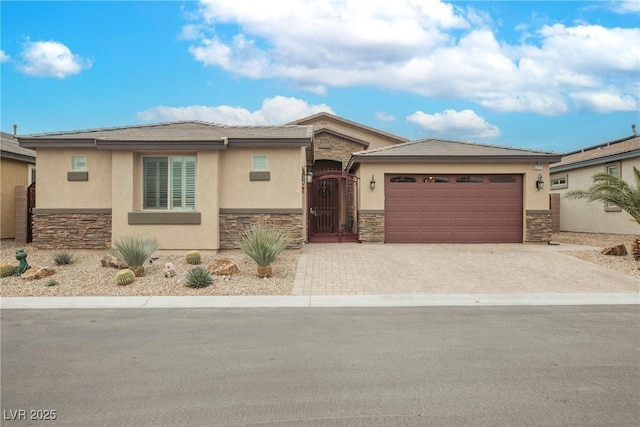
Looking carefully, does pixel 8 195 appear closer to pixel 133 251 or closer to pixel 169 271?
pixel 133 251

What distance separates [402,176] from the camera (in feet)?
54.3

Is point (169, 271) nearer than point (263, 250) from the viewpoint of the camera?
No

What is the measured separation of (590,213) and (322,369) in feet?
68.0

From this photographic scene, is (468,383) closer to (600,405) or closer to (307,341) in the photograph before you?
(600,405)

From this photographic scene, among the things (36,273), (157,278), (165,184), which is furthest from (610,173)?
(36,273)

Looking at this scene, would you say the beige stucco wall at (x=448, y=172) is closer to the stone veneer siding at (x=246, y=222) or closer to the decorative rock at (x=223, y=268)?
the stone veneer siding at (x=246, y=222)

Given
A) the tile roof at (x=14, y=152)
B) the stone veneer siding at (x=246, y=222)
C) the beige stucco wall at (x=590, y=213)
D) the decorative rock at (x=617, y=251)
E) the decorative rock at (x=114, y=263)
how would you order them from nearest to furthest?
the decorative rock at (x=114, y=263), the decorative rock at (x=617, y=251), the stone veneer siding at (x=246, y=222), the tile roof at (x=14, y=152), the beige stucco wall at (x=590, y=213)

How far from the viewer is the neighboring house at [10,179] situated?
53.3 feet

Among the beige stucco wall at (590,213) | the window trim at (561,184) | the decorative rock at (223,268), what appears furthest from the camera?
the window trim at (561,184)

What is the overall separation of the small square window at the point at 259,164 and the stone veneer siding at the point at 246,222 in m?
1.28

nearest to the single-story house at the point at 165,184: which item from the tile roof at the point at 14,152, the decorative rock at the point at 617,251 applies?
the tile roof at the point at 14,152

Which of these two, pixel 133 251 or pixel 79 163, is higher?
pixel 79 163

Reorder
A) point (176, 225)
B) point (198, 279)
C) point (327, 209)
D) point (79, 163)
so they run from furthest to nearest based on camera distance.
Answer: point (327, 209), point (79, 163), point (176, 225), point (198, 279)

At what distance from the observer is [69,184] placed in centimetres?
1387
